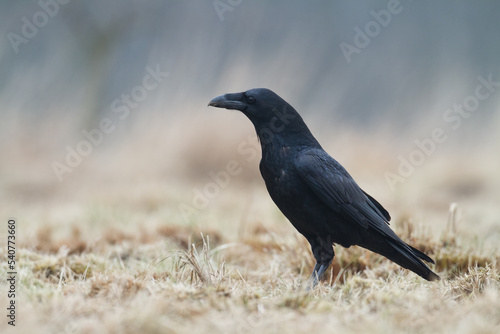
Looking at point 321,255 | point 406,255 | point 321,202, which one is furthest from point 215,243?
point 406,255

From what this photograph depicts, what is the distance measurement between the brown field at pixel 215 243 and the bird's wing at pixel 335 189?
0.34 meters

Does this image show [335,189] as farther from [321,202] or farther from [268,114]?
[268,114]

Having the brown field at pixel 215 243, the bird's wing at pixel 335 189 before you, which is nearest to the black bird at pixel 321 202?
the bird's wing at pixel 335 189

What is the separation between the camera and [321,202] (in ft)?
10.6

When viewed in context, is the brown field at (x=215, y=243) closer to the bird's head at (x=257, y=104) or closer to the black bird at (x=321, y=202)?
the black bird at (x=321, y=202)

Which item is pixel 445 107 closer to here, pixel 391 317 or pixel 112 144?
pixel 112 144

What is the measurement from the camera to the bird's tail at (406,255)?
3168 millimetres

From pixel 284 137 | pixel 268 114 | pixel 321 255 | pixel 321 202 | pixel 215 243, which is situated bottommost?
pixel 215 243

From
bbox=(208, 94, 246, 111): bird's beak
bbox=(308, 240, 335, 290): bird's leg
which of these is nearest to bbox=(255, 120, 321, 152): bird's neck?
bbox=(208, 94, 246, 111): bird's beak

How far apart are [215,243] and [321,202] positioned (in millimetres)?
1724

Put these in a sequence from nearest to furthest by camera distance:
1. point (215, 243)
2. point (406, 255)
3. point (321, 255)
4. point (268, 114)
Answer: point (406, 255) < point (321, 255) < point (268, 114) < point (215, 243)

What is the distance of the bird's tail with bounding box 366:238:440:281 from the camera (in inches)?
125

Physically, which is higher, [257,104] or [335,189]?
[257,104]

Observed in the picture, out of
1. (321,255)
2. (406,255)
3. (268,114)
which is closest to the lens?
(406,255)
